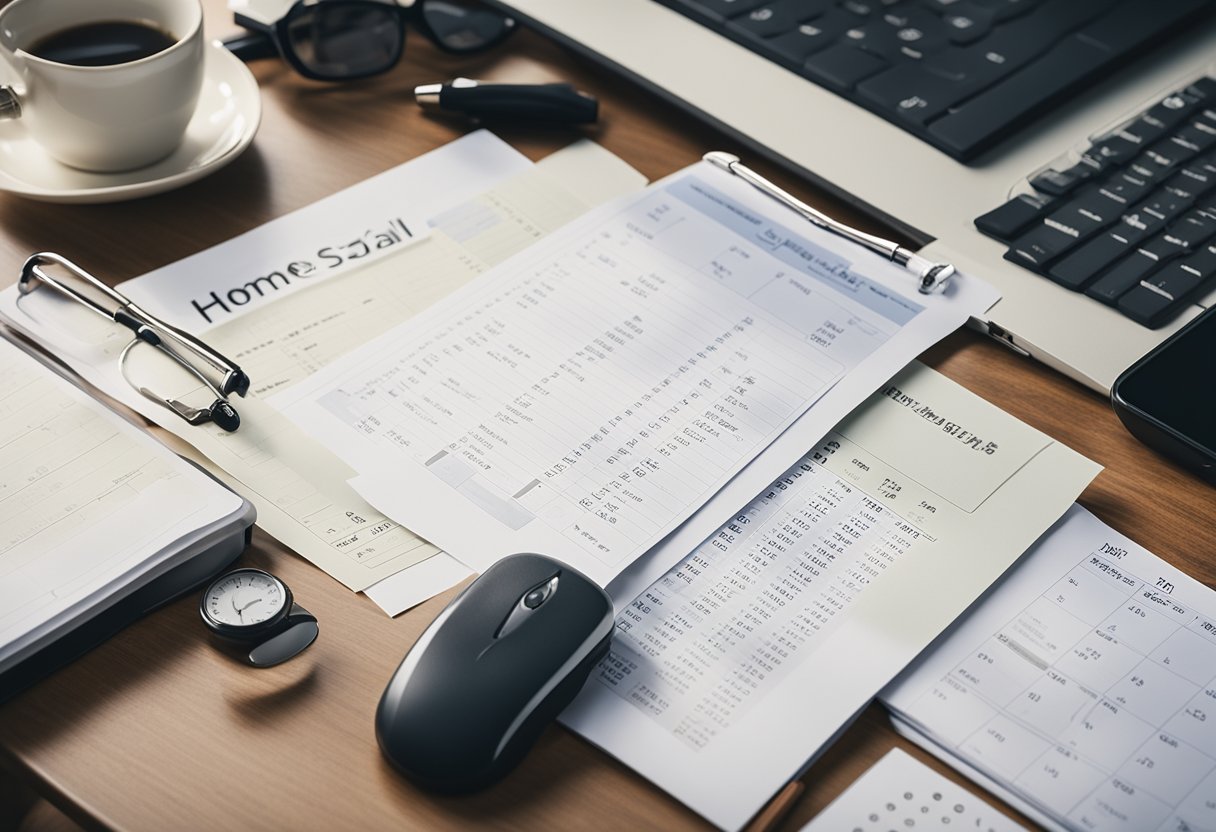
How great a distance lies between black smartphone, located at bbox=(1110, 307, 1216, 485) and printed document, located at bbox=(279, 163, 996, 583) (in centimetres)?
12

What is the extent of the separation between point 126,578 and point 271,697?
0.30ft

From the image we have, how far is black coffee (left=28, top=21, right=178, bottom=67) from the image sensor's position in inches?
31.0

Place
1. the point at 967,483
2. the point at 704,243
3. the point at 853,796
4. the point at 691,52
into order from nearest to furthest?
the point at 853,796, the point at 967,483, the point at 704,243, the point at 691,52

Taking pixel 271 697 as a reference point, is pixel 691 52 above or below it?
above

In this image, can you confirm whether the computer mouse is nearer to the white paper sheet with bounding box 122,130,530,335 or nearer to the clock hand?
the clock hand

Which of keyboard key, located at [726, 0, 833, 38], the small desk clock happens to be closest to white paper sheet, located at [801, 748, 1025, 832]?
the small desk clock

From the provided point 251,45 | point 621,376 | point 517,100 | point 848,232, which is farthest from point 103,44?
point 848,232

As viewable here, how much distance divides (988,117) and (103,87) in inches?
24.7

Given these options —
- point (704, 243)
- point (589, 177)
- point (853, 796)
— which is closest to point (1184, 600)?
point (853, 796)

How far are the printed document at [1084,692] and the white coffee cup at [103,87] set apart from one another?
615 mm

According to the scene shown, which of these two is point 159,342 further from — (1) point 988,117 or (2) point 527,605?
(1) point 988,117

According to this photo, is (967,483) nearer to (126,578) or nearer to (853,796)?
(853,796)

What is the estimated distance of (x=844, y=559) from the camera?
0.62 metres

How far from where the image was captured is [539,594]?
0.55 metres
